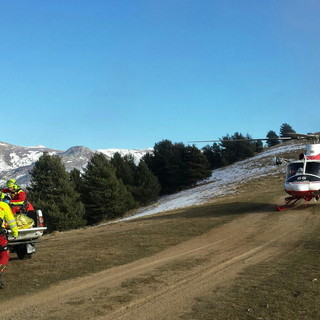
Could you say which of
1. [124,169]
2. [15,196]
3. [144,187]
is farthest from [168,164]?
[15,196]

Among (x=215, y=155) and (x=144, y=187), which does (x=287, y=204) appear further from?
(x=215, y=155)

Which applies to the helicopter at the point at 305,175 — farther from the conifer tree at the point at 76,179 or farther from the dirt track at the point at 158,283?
the conifer tree at the point at 76,179

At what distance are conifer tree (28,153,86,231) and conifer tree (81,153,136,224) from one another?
2.16 m

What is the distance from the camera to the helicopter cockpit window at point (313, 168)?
1772 cm

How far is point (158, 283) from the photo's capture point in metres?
7.03

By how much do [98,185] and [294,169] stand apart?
91.8 ft

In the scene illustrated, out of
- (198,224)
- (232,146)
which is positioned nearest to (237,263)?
(198,224)

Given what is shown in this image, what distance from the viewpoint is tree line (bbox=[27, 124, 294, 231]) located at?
3831 centimetres

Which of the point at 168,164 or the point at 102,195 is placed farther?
the point at 168,164

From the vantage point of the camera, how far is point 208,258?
30.3ft

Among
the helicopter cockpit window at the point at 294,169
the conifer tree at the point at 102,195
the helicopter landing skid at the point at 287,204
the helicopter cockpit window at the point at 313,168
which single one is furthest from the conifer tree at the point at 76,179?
the helicopter cockpit window at the point at 313,168

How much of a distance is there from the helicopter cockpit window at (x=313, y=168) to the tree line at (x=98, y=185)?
14492mm

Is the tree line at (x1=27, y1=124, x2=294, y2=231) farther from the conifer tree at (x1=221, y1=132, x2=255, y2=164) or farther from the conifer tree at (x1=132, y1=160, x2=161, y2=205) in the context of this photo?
the conifer tree at (x1=221, y1=132, x2=255, y2=164)

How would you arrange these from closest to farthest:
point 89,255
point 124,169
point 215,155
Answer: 1. point 89,255
2. point 124,169
3. point 215,155
